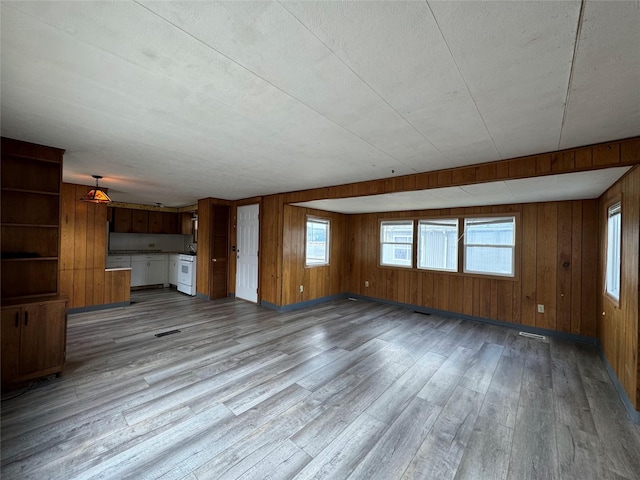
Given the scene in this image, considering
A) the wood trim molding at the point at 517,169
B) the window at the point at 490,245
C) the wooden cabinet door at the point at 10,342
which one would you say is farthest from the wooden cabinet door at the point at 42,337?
the window at the point at 490,245

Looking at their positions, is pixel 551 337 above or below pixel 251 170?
below

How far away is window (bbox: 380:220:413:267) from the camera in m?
6.03

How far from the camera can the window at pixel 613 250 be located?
2998 millimetres

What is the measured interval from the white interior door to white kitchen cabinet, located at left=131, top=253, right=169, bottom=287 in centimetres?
283

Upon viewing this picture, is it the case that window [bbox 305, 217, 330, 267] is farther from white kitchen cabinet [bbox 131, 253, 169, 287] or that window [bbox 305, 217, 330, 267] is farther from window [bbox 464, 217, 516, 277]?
white kitchen cabinet [bbox 131, 253, 169, 287]

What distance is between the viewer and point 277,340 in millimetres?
3789

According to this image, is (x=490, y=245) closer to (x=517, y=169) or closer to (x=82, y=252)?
(x=517, y=169)

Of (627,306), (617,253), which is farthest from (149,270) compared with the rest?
(617,253)

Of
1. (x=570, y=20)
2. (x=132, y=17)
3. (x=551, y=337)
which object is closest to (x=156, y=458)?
(x=132, y=17)

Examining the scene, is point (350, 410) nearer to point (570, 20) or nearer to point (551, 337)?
point (570, 20)

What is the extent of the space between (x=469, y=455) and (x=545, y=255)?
13.0ft

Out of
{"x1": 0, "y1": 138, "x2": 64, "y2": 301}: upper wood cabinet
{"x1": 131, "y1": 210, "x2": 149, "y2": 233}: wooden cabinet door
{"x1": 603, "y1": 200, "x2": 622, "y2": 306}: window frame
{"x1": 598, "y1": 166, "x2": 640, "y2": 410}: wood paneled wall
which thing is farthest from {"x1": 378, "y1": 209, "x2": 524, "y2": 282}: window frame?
{"x1": 131, "y1": 210, "x2": 149, "y2": 233}: wooden cabinet door

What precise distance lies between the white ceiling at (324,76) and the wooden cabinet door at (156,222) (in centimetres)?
546

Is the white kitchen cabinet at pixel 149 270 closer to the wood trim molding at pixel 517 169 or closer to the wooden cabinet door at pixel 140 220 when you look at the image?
the wooden cabinet door at pixel 140 220
